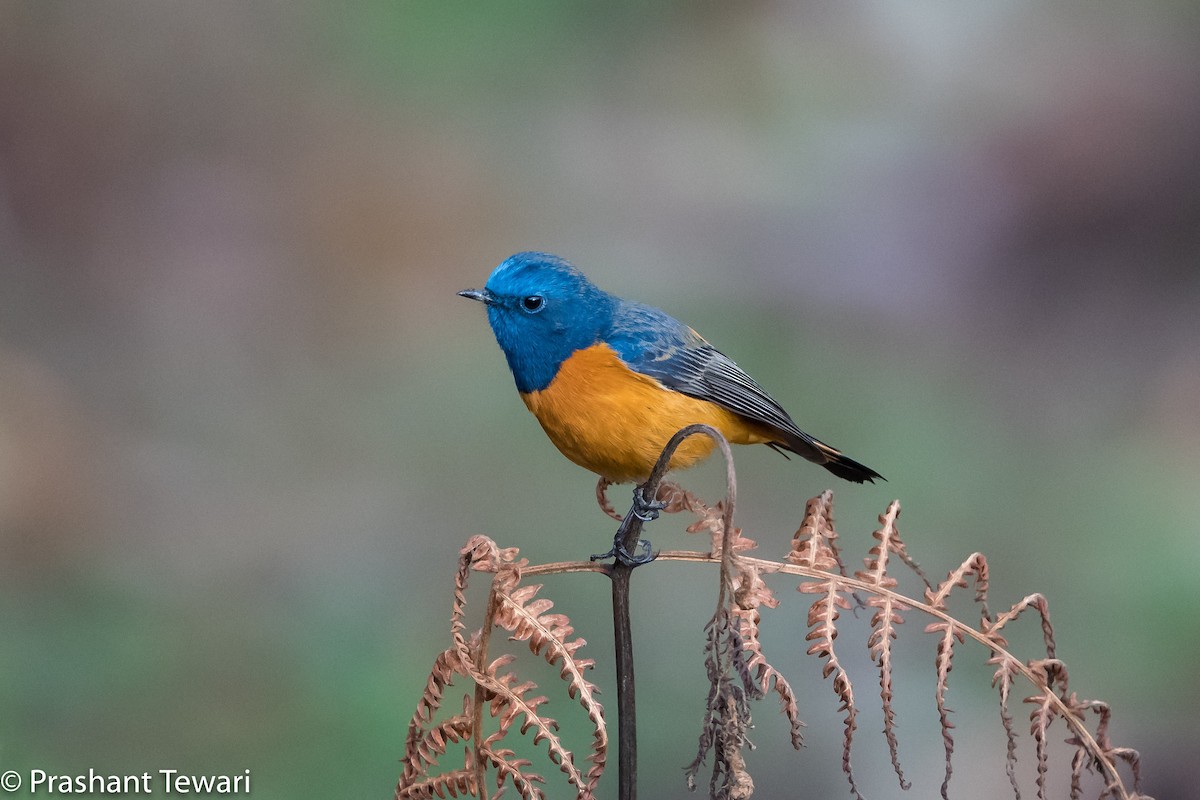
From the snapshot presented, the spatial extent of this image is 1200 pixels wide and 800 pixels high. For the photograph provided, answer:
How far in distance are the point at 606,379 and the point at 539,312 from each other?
125 millimetres

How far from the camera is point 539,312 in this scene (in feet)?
4.73

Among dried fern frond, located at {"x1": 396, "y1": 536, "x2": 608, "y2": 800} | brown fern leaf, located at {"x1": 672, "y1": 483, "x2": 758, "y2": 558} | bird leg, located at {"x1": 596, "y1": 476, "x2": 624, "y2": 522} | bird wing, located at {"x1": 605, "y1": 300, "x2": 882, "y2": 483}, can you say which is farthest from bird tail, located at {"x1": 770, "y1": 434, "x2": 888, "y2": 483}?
dried fern frond, located at {"x1": 396, "y1": 536, "x2": 608, "y2": 800}

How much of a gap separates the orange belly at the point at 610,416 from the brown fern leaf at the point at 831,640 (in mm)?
448

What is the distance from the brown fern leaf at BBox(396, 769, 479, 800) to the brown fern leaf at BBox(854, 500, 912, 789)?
0.36 m

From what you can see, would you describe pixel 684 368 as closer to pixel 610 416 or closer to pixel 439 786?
pixel 610 416

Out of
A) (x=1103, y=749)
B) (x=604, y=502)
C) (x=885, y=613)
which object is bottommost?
(x=1103, y=749)

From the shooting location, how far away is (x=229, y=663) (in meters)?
2.37

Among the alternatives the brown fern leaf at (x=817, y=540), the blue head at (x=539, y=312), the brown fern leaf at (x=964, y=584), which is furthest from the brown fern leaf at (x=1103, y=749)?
the blue head at (x=539, y=312)

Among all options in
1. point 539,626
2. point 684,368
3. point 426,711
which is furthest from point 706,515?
point 684,368

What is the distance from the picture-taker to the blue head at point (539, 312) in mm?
1389

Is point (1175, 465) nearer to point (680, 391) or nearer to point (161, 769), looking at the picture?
point (680, 391)

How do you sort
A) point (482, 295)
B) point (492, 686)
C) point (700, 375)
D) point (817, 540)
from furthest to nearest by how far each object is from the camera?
1. point (700, 375)
2. point (482, 295)
3. point (817, 540)
4. point (492, 686)

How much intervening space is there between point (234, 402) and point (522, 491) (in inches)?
24.8

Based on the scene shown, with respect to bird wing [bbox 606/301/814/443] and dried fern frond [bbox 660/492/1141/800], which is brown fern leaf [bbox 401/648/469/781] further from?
bird wing [bbox 606/301/814/443]
